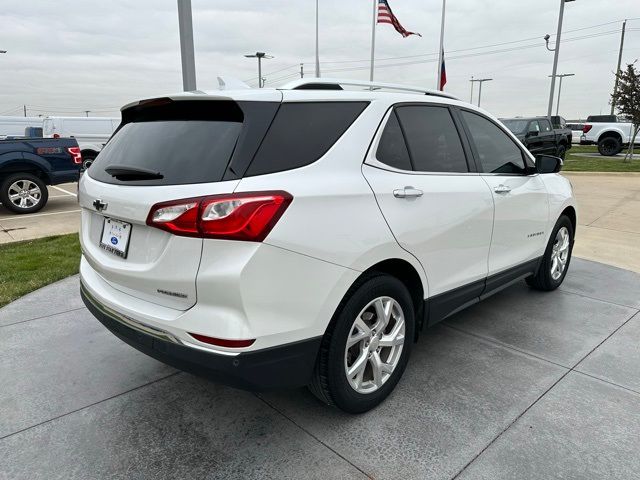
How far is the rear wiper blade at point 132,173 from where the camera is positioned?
2.22m

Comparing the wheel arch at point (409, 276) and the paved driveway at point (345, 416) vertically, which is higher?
the wheel arch at point (409, 276)

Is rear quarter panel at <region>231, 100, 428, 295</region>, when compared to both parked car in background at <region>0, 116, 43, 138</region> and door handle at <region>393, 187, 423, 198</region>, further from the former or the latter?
parked car in background at <region>0, 116, 43, 138</region>

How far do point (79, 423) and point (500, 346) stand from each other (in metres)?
2.77

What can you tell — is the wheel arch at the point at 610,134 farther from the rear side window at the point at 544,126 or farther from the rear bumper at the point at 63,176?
the rear bumper at the point at 63,176

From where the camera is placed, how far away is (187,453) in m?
2.35

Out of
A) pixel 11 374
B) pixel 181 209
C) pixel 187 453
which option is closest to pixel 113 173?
pixel 181 209

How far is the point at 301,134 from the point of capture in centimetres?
226

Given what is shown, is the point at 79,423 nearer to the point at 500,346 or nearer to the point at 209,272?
the point at 209,272

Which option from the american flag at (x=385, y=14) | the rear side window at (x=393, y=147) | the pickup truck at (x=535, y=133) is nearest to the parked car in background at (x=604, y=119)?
the pickup truck at (x=535, y=133)

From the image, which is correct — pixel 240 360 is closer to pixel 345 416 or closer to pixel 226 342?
pixel 226 342

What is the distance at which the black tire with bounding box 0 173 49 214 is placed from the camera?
30.4 ft

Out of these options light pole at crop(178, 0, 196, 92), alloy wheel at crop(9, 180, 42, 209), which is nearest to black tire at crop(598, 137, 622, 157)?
light pole at crop(178, 0, 196, 92)

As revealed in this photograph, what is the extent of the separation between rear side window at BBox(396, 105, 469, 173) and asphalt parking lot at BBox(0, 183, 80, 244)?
22.0 feet

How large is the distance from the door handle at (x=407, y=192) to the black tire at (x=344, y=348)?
17.2 inches
